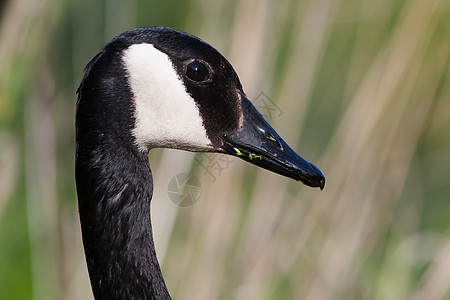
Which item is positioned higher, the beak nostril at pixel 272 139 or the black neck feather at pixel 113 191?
the beak nostril at pixel 272 139

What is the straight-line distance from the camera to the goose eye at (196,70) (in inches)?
55.2

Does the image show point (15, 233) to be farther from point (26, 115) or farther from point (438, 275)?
point (438, 275)

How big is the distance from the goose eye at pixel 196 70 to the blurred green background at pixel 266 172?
2.02 ft

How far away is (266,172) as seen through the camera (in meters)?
2.20

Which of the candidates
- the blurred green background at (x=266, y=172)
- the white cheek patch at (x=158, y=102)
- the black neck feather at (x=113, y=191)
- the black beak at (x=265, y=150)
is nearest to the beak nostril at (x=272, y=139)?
the black beak at (x=265, y=150)

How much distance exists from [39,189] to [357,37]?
118 centimetres

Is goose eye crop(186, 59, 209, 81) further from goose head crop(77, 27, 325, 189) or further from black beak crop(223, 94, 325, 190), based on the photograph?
black beak crop(223, 94, 325, 190)

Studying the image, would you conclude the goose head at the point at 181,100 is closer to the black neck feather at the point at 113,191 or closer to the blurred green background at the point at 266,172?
the black neck feather at the point at 113,191

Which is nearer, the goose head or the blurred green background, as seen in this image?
the goose head

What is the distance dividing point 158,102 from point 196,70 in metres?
0.11

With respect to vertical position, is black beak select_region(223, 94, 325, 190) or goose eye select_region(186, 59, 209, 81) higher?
goose eye select_region(186, 59, 209, 81)

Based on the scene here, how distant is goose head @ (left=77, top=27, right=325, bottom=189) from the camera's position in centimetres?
137

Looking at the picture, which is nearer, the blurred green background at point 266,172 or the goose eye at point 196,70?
the goose eye at point 196,70

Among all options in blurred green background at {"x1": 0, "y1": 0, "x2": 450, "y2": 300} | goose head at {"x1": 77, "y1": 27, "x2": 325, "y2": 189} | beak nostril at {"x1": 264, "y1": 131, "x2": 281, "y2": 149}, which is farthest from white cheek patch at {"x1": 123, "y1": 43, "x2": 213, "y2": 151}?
blurred green background at {"x1": 0, "y1": 0, "x2": 450, "y2": 300}
